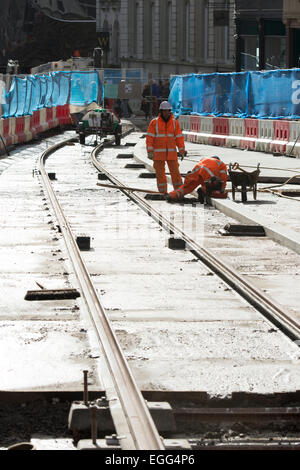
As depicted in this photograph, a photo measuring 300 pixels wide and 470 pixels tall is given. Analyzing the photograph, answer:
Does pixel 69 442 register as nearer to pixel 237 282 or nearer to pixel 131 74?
pixel 237 282

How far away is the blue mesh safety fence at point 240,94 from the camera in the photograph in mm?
31641

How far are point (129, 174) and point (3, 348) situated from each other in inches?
693

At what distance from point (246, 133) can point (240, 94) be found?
81.0 inches

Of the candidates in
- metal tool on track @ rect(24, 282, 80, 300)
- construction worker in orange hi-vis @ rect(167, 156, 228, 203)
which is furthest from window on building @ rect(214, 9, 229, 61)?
metal tool on track @ rect(24, 282, 80, 300)

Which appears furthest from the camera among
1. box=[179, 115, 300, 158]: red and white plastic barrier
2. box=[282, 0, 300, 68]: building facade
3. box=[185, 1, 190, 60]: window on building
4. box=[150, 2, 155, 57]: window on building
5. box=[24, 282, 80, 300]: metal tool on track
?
box=[150, 2, 155, 57]: window on building

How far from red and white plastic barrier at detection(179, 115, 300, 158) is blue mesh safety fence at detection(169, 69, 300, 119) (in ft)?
0.91

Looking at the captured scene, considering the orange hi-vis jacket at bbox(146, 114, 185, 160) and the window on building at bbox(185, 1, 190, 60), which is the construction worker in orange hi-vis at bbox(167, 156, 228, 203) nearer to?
the orange hi-vis jacket at bbox(146, 114, 185, 160)

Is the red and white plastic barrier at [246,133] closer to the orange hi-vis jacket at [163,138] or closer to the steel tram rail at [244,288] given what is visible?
the orange hi-vis jacket at [163,138]

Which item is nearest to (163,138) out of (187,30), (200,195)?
(200,195)

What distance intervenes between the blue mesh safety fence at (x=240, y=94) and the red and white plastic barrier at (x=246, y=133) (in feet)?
0.91

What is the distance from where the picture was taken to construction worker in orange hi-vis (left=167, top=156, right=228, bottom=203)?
18.2 metres

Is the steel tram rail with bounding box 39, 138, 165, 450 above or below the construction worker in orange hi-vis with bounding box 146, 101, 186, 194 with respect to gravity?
below

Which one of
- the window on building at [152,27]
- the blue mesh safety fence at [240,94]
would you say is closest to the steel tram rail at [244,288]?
the blue mesh safety fence at [240,94]

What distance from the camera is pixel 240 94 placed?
1417 inches
